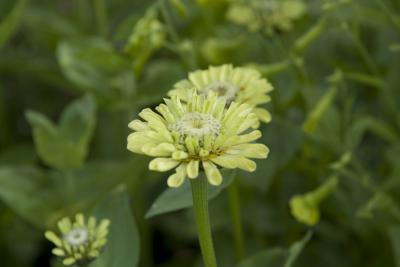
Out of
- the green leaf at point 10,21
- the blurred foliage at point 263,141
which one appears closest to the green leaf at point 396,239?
the blurred foliage at point 263,141

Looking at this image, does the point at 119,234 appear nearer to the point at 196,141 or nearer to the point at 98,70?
the point at 196,141

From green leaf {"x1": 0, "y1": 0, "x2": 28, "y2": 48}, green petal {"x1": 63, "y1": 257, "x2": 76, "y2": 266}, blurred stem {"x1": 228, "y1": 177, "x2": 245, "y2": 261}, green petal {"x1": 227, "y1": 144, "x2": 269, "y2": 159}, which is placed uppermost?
green leaf {"x1": 0, "y1": 0, "x2": 28, "y2": 48}

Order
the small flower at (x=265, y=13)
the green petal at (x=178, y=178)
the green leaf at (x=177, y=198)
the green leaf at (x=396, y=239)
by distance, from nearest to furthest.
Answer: the green petal at (x=178, y=178) < the green leaf at (x=177, y=198) < the green leaf at (x=396, y=239) < the small flower at (x=265, y=13)

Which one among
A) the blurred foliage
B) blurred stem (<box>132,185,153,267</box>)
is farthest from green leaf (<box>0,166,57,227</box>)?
blurred stem (<box>132,185,153,267</box>)

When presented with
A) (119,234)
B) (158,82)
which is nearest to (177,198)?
(119,234)

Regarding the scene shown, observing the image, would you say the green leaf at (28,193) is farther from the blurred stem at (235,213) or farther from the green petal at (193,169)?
the green petal at (193,169)

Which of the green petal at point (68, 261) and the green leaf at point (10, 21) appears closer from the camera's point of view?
the green petal at point (68, 261)

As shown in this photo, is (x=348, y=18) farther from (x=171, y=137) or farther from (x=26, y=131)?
(x=26, y=131)

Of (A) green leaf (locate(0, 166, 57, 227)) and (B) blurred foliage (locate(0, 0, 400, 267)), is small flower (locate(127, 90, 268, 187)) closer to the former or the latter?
(B) blurred foliage (locate(0, 0, 400, 267))
